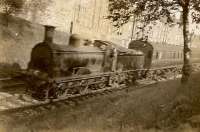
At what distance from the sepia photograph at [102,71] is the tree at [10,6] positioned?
0.13 feet

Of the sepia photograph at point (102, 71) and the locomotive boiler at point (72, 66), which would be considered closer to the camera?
the sepia photograph at point (102, 71)

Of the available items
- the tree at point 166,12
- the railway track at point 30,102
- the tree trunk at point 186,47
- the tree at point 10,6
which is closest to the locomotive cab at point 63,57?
the railway track at point 30,102

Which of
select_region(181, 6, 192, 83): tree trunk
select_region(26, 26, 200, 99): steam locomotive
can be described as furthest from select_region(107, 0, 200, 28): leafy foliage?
select_region(26, 26, 200, 99): steam locomotive

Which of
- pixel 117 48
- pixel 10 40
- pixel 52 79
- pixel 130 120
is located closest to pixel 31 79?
pixel 52 79

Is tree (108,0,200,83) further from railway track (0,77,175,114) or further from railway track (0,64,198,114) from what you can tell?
railway track (0,77,175,114)

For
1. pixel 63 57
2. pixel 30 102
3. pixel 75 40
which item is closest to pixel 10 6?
pixel 75 40

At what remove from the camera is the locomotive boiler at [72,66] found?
7.88 meters

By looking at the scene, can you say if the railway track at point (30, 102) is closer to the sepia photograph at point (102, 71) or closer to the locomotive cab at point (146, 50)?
the sepia photograph at point (102, 71)

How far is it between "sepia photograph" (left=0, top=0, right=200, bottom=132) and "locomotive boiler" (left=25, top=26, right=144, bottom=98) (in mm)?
25

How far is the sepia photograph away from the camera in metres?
5.10

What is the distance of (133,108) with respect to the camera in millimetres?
5316

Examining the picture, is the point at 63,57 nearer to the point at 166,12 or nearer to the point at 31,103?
the point at 31,103

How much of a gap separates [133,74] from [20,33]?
546cm

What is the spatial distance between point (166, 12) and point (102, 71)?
3.46 meters
